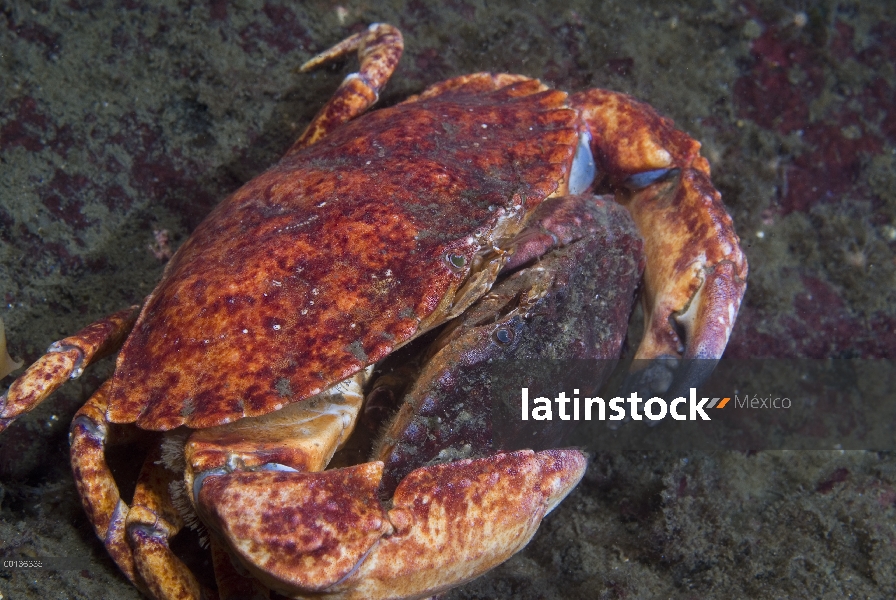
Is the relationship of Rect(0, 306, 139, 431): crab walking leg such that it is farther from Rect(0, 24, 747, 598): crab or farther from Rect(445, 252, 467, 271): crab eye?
Rect(445, 252, 467, 271): crab eye

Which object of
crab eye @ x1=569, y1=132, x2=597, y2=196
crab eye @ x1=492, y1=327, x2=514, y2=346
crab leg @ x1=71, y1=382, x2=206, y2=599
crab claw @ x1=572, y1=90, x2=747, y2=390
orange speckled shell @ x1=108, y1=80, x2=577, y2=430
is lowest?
crab claw @ x1=572, y1=90, x2=747, y2=390

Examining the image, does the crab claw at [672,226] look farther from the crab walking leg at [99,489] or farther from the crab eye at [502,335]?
the crab walking leg at [99,489]

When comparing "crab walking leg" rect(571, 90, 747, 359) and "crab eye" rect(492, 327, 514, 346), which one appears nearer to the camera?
"crab eye" rect(492, 327, 514, 346)

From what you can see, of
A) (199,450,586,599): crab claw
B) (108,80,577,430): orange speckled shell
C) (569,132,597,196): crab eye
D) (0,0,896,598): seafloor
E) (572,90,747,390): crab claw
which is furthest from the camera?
(569,132,597,196): crab eye

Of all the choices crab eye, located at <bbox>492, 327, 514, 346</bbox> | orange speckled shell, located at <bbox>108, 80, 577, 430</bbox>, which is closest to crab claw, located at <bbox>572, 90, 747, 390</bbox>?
orange speckled shell, located at <bbox>108, 80, 577, 430</bbox>

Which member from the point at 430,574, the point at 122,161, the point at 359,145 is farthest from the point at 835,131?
the point at 122,161

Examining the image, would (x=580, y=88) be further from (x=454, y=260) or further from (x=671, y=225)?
(x=454, y=260)

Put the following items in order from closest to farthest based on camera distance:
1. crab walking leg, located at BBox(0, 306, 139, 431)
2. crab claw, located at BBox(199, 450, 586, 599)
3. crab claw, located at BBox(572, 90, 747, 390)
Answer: crab claw, located at BBox(199, 450, 586, 599) → crab walking leg, located at BBox(0, 306, 139, 431) → crab claw, located at BBox(572, 90, 747, 390)
